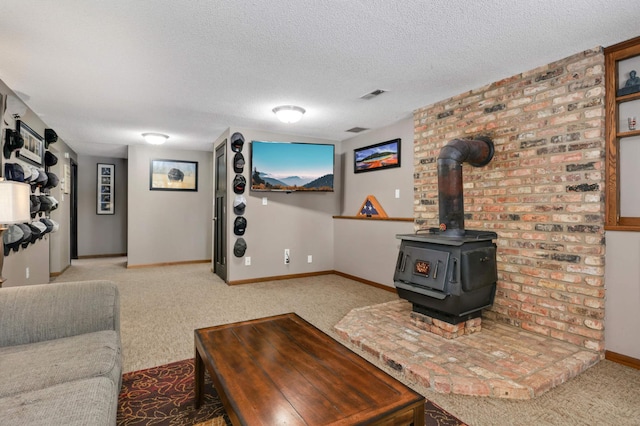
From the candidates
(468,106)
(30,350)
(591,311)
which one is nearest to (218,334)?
(30,350)

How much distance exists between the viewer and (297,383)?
1.38m

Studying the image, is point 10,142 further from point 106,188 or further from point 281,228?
point 106,188

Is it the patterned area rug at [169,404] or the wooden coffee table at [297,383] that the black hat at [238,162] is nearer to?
the patterned area rug at [169,404]

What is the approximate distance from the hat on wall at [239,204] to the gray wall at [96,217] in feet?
14.2

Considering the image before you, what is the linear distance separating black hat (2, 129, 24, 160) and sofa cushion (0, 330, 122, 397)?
2415 millimetres

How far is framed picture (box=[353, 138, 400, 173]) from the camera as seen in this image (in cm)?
450

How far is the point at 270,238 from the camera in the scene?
514 cm

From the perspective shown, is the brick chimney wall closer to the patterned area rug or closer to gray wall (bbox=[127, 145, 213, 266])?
the patterned area rug

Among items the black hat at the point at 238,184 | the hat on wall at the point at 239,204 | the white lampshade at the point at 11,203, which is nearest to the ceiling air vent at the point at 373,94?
the black hat at the point at 238,184

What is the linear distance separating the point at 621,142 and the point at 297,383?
9.16ft

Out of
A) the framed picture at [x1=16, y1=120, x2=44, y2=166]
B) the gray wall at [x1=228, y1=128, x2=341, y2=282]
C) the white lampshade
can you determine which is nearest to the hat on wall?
the gray wall at [x1=228, y1=128, x2=341, y2=282]

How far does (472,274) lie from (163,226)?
18.4 ft

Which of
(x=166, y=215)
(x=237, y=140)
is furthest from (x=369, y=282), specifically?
(x=166, y=215)

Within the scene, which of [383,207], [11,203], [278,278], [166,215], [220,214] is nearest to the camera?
[11,203]
